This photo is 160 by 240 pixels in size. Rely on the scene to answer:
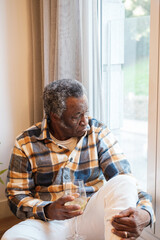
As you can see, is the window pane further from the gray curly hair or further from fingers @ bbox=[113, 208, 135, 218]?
fingers @ bbox=[113, 208, 135, 218]

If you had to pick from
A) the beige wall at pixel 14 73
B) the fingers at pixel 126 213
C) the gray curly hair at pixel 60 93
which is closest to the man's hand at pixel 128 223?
the fingers at pixel 126 213

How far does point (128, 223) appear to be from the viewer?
1482 millimetres

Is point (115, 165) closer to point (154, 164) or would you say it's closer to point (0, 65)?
point (154, 164)

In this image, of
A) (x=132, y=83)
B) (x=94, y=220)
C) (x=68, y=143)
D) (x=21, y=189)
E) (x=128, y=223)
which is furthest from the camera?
(x=132, y=83)

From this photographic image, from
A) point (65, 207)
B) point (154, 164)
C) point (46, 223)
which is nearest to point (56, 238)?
point (46, 223)

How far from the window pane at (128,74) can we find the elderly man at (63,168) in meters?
0.26

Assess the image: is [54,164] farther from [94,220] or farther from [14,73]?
[14,73]

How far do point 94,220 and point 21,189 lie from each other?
45 centimetres

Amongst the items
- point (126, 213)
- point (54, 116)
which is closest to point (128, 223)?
point (126, 213)

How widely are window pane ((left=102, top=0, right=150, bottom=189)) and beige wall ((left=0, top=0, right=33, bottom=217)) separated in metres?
0.72

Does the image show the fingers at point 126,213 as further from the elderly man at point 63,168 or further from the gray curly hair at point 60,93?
the gray curly hair at point 60,93

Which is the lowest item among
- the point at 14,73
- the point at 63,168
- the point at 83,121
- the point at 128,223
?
the point at 128,223

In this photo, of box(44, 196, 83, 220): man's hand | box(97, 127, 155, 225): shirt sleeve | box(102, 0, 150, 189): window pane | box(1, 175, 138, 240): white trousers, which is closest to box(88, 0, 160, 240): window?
box(102, 0, 150, 189): window pane

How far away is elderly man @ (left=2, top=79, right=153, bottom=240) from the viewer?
1.73 meters
